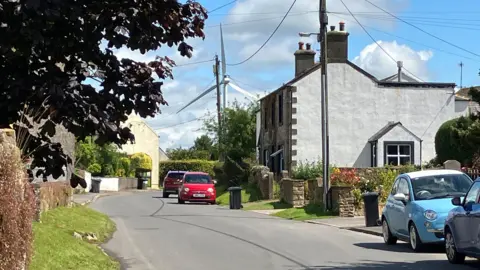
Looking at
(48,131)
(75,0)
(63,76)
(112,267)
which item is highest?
(75,0)

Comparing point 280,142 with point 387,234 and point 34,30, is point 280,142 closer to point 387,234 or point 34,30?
point 387,234

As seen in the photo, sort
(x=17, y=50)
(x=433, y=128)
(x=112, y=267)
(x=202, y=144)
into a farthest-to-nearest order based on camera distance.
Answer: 1. (x=202, y=144)
2. (x=433, y=128)
3. (x=112, y=267)
4. (x=17, y=50)

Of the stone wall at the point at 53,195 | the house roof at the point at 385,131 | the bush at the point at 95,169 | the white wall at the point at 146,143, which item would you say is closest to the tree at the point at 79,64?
the stone wall at the point at 53,195

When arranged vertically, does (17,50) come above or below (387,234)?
above

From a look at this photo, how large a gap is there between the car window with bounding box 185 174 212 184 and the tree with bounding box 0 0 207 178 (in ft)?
101

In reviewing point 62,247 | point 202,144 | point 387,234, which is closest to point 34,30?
point 62,247

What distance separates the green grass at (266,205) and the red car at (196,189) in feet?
11.2

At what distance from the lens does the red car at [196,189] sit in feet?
123

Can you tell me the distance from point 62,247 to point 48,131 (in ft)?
18.3

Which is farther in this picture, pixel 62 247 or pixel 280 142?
pixel 280 142

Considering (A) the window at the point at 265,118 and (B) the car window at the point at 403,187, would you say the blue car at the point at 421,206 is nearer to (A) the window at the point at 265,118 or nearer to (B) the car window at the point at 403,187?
(B) the car window at the point at 403,187

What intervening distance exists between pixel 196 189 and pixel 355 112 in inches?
373

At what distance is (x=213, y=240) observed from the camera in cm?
1748

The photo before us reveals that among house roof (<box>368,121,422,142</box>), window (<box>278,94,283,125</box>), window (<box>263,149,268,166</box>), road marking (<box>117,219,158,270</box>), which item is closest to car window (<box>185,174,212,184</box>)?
window (<box>278,94,283,125</box>)
